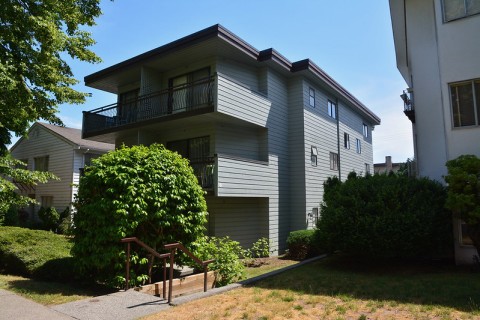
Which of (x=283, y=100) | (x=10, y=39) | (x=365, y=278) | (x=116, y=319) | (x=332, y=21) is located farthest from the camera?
(x=283, y=100)

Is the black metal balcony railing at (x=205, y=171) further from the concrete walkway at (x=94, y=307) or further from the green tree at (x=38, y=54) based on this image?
the concrete walkway at (x=94, y=307)

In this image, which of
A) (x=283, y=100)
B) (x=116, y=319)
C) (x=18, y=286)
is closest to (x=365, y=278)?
(x=116, y=319)

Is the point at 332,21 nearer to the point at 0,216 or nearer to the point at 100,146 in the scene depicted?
the point at 0,216

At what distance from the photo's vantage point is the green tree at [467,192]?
863 centimetres

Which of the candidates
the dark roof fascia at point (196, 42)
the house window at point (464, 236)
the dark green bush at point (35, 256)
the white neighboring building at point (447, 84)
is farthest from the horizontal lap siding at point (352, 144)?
the dark green bush at point (35, 256)

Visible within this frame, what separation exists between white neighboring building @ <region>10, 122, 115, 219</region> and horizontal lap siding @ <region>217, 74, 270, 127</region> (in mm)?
13137

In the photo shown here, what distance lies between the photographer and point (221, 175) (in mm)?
13266

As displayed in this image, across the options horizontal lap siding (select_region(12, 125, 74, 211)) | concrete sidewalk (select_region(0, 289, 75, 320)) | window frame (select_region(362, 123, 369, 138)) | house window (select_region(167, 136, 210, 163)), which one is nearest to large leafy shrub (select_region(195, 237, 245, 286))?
concrete sidewalk (select_region(0, 289, 75, 320))

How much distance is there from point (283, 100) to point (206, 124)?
4.82 meters

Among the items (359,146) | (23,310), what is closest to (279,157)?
(359,146)

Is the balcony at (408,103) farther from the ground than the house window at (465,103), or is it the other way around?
the balcony at (408,103)

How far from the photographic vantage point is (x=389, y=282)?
807 cm

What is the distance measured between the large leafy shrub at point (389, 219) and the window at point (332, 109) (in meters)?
11.2

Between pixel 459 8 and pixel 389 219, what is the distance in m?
7.07
